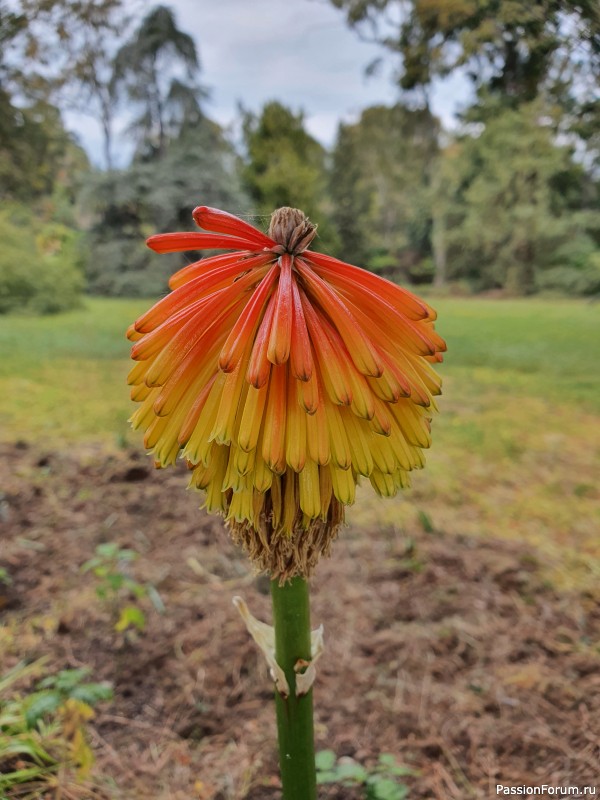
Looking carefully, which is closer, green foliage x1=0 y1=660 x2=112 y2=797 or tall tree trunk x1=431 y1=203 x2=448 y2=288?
green foliage x1=0 y1=660 x2=112 y2=797

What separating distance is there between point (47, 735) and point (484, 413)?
318 cm

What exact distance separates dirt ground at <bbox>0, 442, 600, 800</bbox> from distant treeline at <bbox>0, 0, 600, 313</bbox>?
116cm

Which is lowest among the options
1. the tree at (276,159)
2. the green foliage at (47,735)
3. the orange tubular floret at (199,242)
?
the green foliage at (47,735)

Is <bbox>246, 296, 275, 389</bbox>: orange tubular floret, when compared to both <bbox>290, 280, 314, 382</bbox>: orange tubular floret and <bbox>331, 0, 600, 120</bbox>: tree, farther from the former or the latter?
<bbox>331, 0, 600, 120</bbox>: tree

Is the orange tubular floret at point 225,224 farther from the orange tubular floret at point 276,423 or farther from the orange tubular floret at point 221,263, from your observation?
the orange tubular floret at point 276,423

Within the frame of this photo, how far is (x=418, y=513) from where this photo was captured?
97.3 inches

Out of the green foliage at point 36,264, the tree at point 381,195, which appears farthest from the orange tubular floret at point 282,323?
the tree at point 381,195

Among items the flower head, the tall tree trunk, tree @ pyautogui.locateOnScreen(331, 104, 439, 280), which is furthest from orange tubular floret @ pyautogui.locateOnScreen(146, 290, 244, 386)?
the tall tree trunk

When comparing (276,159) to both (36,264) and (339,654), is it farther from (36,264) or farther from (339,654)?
(339,654)

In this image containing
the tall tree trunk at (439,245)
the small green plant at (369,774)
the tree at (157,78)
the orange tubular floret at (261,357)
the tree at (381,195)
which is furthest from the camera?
the tree at (381,195)

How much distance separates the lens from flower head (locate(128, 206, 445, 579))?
60 cm

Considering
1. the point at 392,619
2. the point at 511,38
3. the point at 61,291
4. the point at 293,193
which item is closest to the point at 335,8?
the point at 511,38

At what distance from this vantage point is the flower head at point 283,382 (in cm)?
60

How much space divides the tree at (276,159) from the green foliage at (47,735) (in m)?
6.28
